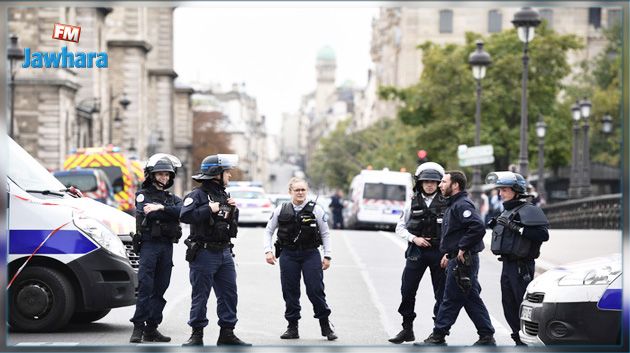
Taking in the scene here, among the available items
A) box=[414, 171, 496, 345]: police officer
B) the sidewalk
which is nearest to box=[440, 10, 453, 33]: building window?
the sidewalk

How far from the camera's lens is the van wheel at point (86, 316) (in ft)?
45.2

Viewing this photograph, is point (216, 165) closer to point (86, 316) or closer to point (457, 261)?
point (457, 261)

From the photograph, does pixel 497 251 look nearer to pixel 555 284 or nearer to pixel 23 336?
pixel 555 284

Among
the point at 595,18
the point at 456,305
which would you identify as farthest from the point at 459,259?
the point at 595,18

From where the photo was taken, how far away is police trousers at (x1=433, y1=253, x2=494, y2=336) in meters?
12.4

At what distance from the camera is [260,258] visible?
24.5m

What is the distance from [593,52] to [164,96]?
120ft

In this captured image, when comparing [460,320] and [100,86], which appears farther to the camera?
[100,86]

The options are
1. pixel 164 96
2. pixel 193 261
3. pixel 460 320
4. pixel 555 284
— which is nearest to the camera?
pixel 555 284

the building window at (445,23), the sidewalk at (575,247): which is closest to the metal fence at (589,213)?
the sidewalk at (575,247)

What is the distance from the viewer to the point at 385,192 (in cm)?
3772

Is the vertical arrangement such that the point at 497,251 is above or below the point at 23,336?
above

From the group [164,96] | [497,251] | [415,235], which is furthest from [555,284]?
[164,96]

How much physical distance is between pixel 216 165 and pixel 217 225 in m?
0.55
